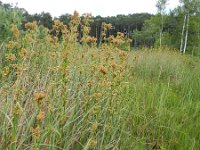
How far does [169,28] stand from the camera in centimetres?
3212

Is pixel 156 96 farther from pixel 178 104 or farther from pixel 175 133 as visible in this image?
pixel 175 133

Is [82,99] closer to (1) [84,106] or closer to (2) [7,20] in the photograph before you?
(1) [84,106]

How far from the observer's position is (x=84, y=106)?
2.69 metres

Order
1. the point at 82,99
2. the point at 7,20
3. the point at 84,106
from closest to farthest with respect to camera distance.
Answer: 1. the point at 84,106
2. the point at 82,99
3. the point at 7,20

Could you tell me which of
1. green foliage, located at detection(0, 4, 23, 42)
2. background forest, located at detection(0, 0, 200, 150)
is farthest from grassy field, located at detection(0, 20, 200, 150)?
green foliage, located at detection(0, 4, 23, 42)

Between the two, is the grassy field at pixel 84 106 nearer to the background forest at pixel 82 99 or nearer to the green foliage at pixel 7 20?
the background forest at pixel 82 99

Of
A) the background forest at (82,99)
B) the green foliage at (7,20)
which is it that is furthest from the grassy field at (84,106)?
the green foliage at (7,20)

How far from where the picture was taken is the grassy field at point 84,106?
82.2 inches

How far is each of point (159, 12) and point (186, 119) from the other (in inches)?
1096

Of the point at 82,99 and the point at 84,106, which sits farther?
the point at 82,99

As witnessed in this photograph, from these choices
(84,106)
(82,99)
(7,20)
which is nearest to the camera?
(84,106)

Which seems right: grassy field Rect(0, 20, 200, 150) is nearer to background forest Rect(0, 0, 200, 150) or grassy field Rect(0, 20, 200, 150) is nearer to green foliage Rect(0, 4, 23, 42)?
background forest Rect(0, 0, 200, 150)

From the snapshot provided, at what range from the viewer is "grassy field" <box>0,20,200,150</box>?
2.09 m

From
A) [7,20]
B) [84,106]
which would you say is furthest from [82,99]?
[7,20]
